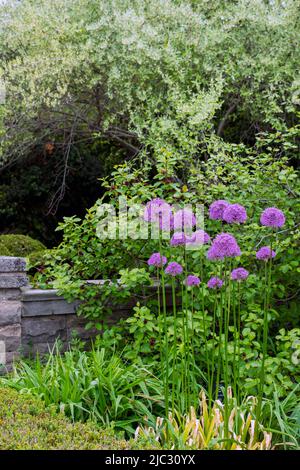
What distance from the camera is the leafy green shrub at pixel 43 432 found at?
2.16m

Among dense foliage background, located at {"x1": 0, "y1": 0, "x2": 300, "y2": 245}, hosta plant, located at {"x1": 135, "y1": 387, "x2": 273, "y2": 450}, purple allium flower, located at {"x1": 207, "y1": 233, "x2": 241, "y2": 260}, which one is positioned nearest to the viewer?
purple allium flower, located at {"x1": 207, "y1": 233, "x2": 241, "y2": 260}

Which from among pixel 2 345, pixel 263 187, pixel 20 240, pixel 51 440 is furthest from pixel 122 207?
pixel 20 240

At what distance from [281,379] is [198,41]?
203 inches

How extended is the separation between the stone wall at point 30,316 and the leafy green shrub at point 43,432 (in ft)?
5.18

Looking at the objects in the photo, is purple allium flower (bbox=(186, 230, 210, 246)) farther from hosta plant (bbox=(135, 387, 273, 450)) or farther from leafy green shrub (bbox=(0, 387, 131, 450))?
leafy green shrub (bbox=(0, 387, 131, 450))

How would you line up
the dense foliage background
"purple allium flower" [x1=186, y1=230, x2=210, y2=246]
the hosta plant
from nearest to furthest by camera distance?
1. the hosta plant
2. "purple allium flower" [x1=186, y1=230, x2=210, y2=246]
3. the dense foliage background

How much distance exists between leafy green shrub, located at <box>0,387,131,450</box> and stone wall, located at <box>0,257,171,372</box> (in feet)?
5.18

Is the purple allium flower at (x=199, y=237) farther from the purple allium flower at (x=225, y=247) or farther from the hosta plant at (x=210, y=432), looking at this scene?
the hosta plant at (x=210, y=432)

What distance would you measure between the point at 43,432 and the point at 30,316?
217 centimetres

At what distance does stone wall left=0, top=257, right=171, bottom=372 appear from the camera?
13.8ft

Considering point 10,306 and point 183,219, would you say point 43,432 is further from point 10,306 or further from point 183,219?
point 10,306

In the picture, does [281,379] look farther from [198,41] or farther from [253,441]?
[198,41]

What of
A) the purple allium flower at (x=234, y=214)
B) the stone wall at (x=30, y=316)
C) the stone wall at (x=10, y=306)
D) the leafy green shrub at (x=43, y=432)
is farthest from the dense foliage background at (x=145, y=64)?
the leafy green shrub at (x=43, y=432)

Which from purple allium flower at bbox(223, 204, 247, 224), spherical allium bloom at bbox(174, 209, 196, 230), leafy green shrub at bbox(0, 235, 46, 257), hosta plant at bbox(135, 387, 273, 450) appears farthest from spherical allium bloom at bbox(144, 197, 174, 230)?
leafy green shrub at bbox(0, 235, 46, 257)
